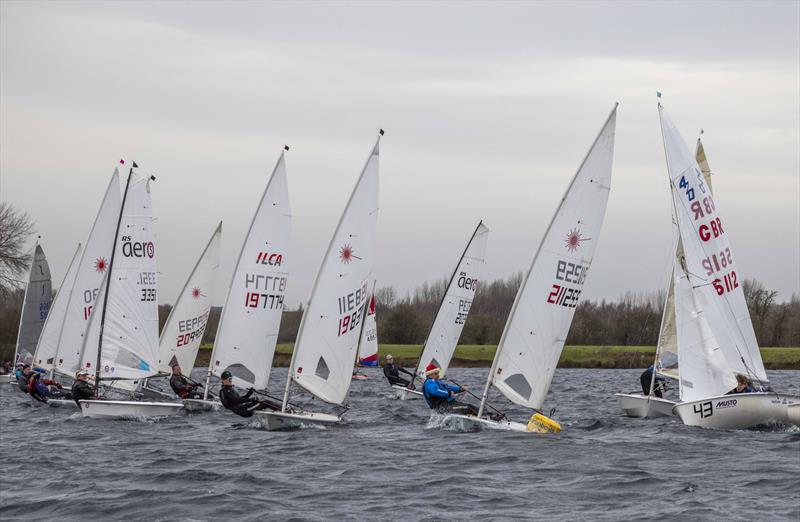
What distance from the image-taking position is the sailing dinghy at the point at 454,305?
126ft

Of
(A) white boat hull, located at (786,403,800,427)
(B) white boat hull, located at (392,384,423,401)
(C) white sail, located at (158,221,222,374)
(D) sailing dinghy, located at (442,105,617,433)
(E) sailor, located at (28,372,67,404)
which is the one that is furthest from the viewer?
(B) white boat hull, located at (392,384,423,401)

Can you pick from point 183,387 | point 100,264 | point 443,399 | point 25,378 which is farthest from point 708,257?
point 25,378

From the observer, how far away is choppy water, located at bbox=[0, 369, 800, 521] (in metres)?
15.2

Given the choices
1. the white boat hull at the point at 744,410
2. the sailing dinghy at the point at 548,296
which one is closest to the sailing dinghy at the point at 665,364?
the white boat hull at the point at 744,410

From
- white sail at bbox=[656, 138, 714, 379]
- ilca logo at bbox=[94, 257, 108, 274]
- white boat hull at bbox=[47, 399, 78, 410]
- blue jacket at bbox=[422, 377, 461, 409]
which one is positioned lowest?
white boat hull at bbox=[47, 399, 78, 410]

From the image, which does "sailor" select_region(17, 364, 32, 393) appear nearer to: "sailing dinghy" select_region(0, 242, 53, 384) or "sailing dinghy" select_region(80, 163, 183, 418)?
"sailing dinghy" select_region(80, 163, 183, 418)

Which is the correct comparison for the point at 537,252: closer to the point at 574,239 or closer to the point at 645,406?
the point at 574,239

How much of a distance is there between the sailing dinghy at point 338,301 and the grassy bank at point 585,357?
1679 inches

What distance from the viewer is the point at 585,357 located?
73.4 m

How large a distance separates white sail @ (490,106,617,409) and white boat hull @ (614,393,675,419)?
220 inches

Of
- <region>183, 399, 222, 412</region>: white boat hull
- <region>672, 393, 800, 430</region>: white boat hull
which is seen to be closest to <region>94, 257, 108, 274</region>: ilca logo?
<region>183, 399, 222, 412</region>: white boat hull

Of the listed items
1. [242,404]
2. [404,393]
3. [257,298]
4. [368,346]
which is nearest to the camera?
[242,404]

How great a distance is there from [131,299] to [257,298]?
3290mm

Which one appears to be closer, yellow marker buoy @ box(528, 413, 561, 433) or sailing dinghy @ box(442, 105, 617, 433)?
yellow marker buoy @ box(528, 413, 561, 433)
